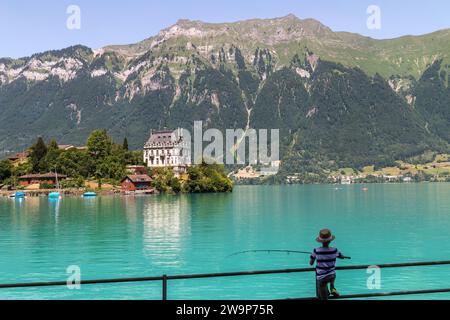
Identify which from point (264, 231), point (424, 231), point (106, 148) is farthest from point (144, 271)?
point (106, 148)

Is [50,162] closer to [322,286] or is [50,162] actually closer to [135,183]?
[135,183]

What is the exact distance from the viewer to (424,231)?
73250 mm

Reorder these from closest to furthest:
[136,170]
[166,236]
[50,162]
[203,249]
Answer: [203,249]
[166,236]
[136,170]
[50,162]

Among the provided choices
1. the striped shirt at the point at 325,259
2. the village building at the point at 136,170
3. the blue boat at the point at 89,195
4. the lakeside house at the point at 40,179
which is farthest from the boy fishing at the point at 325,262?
the lakeside house at the point at 40,179

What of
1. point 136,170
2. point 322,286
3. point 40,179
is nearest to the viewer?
point 322,286

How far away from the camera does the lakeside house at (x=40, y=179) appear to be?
189500mm

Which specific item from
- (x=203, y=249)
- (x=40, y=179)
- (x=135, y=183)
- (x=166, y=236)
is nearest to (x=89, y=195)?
(x=135, y=183)

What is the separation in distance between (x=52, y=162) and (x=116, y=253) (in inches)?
5912

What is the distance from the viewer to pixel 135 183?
605 feet

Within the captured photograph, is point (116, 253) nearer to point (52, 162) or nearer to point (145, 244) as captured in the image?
point (145, 244)

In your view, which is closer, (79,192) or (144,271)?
(144,271)

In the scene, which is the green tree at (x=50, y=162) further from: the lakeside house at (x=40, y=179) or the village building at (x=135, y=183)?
the village building at (x=135, y=183)

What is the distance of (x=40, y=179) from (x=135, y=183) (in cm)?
3385

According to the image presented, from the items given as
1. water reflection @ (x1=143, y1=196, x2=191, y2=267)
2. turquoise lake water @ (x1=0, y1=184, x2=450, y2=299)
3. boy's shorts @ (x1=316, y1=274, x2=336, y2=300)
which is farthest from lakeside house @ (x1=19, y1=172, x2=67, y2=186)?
boy's shorts @ (x1=316, y1=274, x2=336, y2=300)
